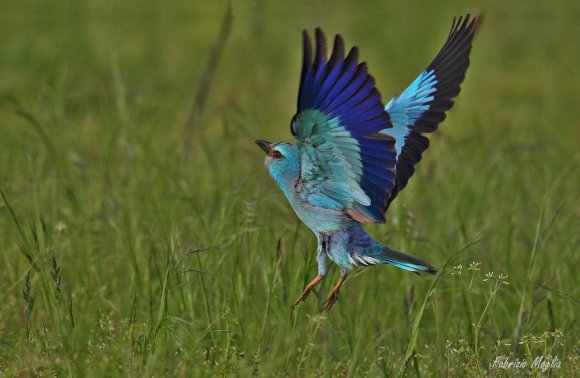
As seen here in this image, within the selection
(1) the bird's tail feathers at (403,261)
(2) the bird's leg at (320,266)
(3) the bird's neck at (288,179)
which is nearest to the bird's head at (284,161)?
(3) the bird's neck at (288,179)

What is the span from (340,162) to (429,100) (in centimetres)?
71

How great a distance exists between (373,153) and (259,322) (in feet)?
2.92

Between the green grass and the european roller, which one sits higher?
the european roller

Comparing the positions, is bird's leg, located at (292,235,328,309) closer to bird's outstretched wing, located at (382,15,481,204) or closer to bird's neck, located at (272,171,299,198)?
bird's neck, located at (272,171,299,198)

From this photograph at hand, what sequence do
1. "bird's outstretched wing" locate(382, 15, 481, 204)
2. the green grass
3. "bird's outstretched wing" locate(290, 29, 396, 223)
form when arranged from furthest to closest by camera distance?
"bird's outstretched wing" locate(382, 15, 481, 204)
the green grass
"bird's outstretched wing" locate(290, 29, 396, 223)

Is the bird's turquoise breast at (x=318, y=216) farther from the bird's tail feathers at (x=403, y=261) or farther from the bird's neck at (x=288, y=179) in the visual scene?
the bird's tail feathers at (x=403, y=261)

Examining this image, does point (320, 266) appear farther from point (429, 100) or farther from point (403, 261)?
point (429, 100)

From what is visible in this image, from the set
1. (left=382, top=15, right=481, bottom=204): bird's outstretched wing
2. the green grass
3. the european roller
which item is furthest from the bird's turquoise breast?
(left=382, top=15, right=481, bottom=204): bird's outstretched wing

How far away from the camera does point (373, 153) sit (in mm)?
3443

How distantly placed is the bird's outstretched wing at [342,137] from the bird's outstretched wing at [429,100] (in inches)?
17.9

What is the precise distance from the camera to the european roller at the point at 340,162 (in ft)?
10.6

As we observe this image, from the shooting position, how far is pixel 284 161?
3.60 m

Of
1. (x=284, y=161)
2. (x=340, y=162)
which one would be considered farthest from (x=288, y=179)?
(x=340, y=162)

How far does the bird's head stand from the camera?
3584 millimetres
